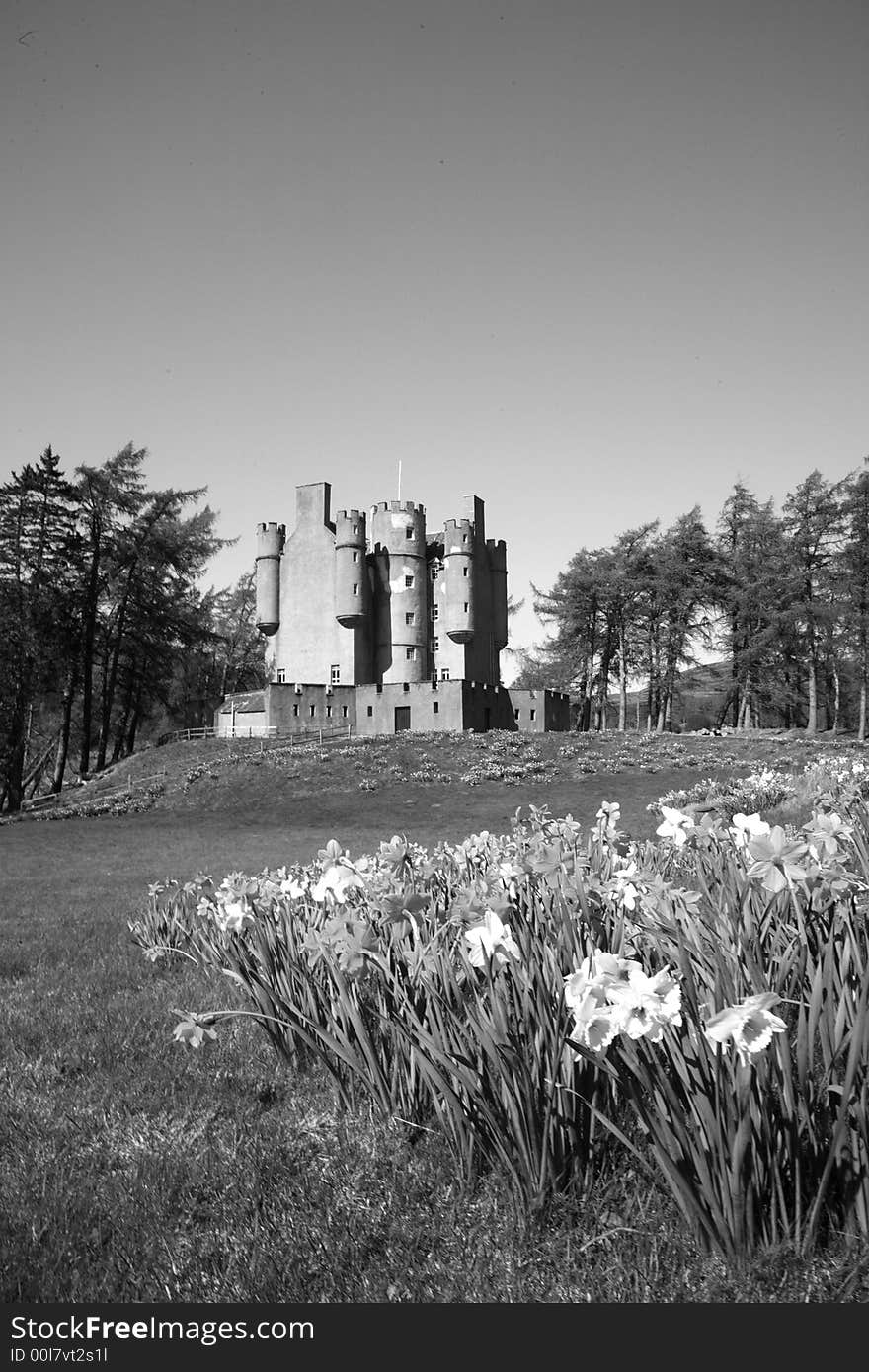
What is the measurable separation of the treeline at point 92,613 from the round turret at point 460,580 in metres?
13.7

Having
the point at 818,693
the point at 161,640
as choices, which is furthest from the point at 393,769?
the point at 818,693

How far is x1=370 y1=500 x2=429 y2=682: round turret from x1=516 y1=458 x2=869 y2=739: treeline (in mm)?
8268

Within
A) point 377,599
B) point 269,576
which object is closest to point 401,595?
point 377,599

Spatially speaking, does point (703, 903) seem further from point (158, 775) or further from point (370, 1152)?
point (158, 775)

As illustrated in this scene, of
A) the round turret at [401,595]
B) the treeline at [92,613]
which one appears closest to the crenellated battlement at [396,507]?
the round turret at [401,595]

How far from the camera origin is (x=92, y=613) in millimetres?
38094

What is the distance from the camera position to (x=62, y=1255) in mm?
2469

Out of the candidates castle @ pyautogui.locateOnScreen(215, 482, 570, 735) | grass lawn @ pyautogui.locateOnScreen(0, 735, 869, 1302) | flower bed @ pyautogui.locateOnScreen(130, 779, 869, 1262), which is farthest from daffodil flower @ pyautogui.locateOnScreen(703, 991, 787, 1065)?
castle @ pyautogui.locateOnScreen(215, 482, 570, 735)

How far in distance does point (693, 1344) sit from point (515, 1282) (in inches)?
20.8

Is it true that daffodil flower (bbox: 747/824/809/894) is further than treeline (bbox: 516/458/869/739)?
No

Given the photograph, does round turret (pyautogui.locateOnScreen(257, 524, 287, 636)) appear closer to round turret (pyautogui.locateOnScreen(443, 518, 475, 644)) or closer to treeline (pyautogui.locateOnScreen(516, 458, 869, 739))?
round turret (pyautogui.locateOnScreen(443, 518, 475, 644))

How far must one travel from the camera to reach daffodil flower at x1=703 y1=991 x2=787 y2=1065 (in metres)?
1.79

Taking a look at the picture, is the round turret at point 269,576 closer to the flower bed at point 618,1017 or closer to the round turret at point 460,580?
the round turret at point 460,580

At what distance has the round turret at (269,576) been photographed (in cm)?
4972
